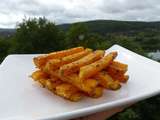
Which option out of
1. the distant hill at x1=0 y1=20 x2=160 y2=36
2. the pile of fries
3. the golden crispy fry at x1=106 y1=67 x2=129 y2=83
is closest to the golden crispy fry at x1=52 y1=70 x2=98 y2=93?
the pile of fries

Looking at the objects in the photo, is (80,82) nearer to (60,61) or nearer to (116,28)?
(60,61)

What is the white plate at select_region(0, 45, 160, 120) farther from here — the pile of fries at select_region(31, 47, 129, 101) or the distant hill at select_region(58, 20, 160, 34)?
the distant hill at select_region(58, 20, 160, 34)

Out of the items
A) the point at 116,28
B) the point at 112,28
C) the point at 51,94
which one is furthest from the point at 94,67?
the point at 112,28

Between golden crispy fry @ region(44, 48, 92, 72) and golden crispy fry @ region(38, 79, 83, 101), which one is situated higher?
golden crispy fry @ region(44, 48, 92, 72)

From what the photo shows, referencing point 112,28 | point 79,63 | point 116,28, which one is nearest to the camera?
point 79,63

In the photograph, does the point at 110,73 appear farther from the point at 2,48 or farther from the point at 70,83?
the point at 2,48

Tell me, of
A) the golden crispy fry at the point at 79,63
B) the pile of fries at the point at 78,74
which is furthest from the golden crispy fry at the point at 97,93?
the golden crispy fry at the point at 79,63
